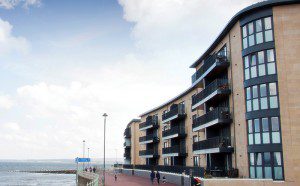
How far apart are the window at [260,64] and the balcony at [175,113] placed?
79.8 ft

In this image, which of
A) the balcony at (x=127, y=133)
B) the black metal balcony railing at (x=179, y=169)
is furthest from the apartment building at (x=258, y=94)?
the balcony at (x=127, y=133)

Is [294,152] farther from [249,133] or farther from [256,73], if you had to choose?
[256,73]

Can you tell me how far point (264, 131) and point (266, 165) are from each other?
273cm

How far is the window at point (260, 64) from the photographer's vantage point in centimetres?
3312

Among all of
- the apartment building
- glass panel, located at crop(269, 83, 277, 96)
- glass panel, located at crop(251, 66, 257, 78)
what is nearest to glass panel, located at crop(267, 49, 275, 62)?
the apartment building

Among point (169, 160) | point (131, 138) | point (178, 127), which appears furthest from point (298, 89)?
point (131, 138)

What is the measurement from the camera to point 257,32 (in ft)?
112

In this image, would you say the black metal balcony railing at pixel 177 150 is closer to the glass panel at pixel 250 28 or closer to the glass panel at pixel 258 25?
the glass panel at pixel 250 28

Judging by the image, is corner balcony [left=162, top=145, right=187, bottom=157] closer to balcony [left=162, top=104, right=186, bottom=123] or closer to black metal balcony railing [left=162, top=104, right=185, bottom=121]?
balcony [left=162, top=104, right=186, bottom=123]

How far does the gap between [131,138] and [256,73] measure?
206 feet

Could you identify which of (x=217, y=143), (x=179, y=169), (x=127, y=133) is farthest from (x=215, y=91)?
(x=127, y=133)

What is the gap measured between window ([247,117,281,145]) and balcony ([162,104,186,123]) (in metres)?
24.7

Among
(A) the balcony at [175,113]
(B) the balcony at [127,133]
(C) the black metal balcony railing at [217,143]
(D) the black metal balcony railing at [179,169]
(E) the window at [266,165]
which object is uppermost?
(A) the balcony at [175,113]

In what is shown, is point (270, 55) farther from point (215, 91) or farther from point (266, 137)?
point (215, 91)
